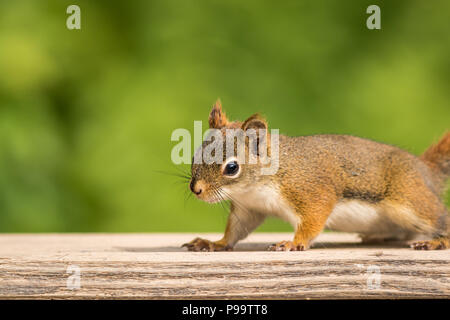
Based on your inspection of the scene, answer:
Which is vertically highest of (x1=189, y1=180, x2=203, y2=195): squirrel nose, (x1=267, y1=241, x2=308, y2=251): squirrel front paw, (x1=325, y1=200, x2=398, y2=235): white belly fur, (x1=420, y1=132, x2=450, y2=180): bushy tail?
(x1=420, y1=132, x2=450, y2=180): bushy tail

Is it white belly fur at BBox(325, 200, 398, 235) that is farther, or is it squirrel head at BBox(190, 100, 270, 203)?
white belly fur at BBox(325, 200, 398, 235)

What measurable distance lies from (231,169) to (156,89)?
1.56m

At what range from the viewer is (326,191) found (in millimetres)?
2355

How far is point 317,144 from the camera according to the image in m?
2.55

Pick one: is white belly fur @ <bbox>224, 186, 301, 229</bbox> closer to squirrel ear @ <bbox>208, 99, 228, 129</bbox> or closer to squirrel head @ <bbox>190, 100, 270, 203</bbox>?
squirrel head @ <bbox>190, 100, 270, 203</bbox>

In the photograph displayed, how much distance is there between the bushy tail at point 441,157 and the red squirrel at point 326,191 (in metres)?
0.08

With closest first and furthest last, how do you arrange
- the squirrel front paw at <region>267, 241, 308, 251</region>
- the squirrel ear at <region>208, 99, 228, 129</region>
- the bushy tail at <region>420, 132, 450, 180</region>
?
the squirrel front paw at <region>267, 241, 308, 251</region>
the squirrel ear at <region>208, 99, 228, 129</region>
the bushy tail at <region>420, 132, 450, 180</region>

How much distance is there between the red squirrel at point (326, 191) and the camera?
2271 millimetres

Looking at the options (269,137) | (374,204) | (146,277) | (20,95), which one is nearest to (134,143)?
(20,95)

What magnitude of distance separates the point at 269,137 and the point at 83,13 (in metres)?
1.84

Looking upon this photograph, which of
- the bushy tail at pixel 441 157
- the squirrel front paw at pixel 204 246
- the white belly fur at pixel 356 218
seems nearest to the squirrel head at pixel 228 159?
the squirrel front paw at pixel 204 246

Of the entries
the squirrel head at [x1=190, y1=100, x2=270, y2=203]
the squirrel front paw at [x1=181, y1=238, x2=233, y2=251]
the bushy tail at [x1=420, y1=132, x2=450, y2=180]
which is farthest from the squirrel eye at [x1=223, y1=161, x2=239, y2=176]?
the bushy tail at [x1=420, y1=132, x2=450, y2=180]

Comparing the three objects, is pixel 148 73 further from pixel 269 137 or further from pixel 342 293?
pixel 342 293

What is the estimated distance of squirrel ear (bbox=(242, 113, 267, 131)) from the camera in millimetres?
2238
